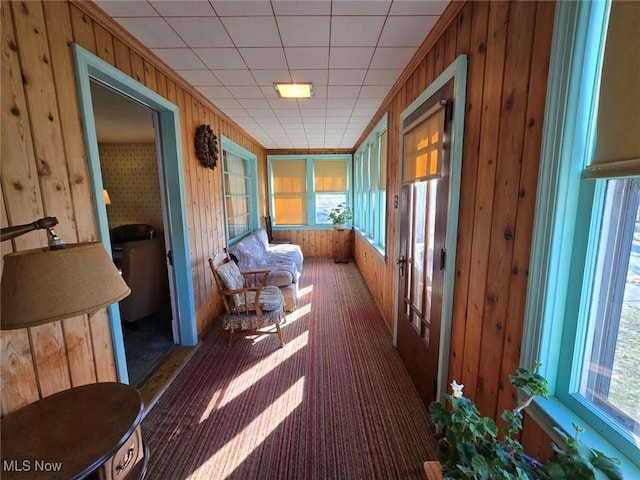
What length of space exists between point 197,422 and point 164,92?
8.59 ft

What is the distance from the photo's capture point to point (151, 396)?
210 centimetres

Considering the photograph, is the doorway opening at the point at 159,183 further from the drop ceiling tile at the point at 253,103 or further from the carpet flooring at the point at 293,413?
the drop ceiling tile at the point at 253,103

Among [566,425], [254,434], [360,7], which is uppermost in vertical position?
[360,7]

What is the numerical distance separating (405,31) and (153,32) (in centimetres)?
164

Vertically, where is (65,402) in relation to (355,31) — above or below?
below

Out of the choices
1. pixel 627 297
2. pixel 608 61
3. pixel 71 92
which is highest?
pixel 71 92

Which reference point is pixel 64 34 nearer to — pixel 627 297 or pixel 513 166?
pixel 513 166

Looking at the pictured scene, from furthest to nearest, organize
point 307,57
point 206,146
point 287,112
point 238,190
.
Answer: point 238,190 < point 287,112 < point 206,146 < point 307,57

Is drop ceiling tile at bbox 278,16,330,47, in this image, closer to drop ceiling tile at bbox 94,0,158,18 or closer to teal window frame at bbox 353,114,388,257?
drop ceiling tile at bbox 94,0,158,18

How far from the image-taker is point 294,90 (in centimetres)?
274

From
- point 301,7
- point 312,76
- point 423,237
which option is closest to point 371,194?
point 312,76

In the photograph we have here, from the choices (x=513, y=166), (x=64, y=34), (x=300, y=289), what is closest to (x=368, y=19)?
(x=513, y=166)

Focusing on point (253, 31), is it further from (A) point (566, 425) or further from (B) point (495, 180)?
(A) point (566, 425)

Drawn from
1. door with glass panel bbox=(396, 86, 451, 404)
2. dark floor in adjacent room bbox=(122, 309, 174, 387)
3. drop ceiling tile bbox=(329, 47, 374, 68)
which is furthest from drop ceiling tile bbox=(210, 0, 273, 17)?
dark floor in adjacent room bbox=(122, 309, 174, 387)
